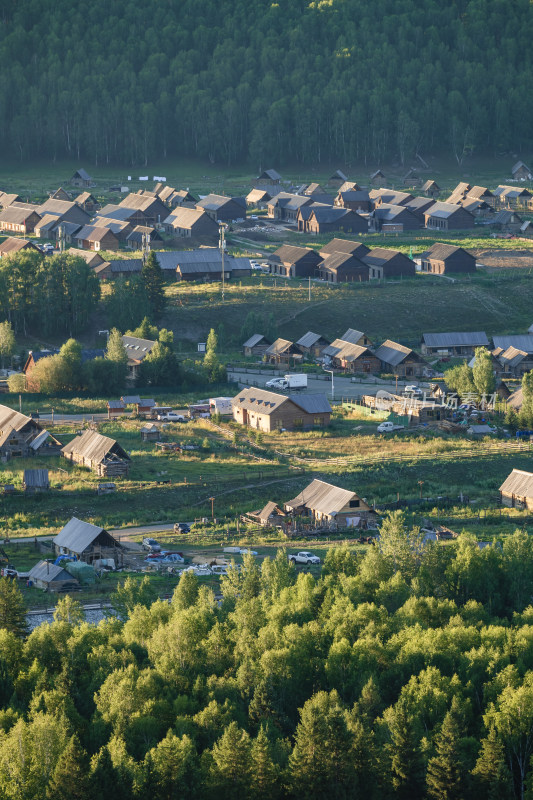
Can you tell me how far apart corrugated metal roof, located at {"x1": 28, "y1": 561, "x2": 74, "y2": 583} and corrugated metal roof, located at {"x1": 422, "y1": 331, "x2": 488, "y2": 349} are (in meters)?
37.9

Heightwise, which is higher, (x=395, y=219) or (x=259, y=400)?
(x=395, y=219)

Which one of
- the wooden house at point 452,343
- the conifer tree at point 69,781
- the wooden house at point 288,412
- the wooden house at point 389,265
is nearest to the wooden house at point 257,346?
the wooden house at point 452,343

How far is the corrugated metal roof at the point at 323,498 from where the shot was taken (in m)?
53.4

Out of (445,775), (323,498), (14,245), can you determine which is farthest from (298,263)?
(445,775)

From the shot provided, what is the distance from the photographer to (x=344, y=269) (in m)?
92.4

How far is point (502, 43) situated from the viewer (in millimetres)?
167375

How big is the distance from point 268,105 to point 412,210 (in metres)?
41.8

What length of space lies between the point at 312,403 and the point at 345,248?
31331 millimetres

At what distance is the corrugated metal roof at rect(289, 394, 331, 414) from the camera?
6606 cm

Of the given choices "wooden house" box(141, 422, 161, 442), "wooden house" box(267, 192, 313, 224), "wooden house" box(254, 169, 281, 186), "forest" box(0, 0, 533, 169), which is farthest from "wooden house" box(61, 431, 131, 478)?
"forest" box(0, 0, 533, 169)

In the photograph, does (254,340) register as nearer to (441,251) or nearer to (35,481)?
(441,251)

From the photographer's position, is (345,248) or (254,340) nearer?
(254,340)

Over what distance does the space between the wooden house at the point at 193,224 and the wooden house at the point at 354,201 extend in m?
14.7

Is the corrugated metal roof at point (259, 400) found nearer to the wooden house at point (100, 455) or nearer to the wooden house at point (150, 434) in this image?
the wooden house at point (150, 434)
